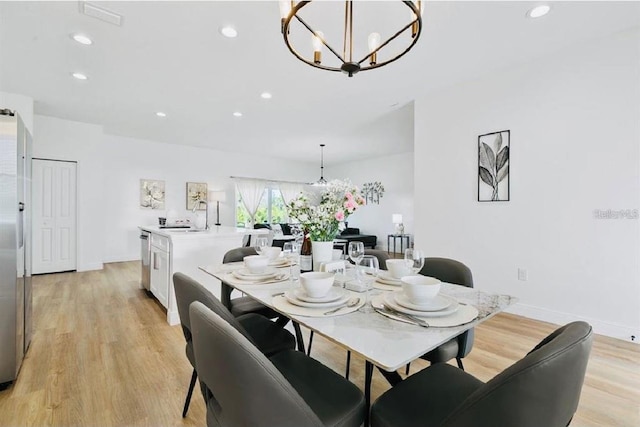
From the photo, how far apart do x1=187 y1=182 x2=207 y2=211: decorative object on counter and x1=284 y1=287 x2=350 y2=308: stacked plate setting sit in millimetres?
6552

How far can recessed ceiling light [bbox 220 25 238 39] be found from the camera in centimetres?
249

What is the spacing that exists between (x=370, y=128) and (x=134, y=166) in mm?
5113

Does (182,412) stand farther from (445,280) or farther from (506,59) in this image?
(506,59)

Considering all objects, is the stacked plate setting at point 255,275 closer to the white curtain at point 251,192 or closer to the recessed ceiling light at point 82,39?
the recessed ceiling light at point 82,39

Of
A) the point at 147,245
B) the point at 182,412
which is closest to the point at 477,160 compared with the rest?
the point at 182,412

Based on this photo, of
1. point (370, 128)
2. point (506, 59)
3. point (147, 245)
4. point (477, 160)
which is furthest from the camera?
point (370, 128)

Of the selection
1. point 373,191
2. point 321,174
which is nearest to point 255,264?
point 373,191

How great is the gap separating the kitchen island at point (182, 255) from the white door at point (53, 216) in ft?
9.41

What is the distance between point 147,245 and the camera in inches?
151

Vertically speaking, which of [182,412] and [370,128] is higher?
[370,128]

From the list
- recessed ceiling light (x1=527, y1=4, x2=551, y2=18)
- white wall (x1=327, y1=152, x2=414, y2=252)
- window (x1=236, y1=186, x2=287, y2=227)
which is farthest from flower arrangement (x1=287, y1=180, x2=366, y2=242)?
window (x1=236, y1=186, x2=287, y2=227)

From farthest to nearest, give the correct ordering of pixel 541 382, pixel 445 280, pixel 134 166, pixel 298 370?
1. pixel 134 166
2. pixel 445 280
3. pixel 298 370
4. pixel 541 382

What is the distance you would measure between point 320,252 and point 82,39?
9.74 feet

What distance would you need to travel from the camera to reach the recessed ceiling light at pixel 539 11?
2.20 meters
